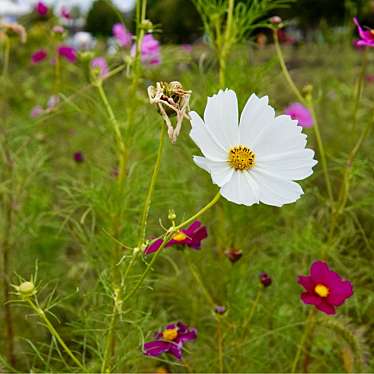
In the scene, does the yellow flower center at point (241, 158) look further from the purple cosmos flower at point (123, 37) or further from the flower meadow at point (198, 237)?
the purple cosmos flower at point (123, 37)

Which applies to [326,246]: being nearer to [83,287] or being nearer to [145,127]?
[145,127]

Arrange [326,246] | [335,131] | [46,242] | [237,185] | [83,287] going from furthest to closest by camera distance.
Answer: [335,131]
[46,242]
[83,287]
[326,246]
[237,185]

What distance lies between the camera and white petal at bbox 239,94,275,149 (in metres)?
0.54

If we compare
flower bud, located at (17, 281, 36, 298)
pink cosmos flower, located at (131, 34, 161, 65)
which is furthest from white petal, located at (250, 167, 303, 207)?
pink cosmos flower, located at (131, 34, 161, 65)

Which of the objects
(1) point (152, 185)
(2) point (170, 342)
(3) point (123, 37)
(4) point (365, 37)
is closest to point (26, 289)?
(1) point (152, 185)

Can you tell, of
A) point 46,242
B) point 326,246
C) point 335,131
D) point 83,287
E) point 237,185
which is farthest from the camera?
point 335,131

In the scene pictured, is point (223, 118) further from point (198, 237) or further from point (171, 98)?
point (198, 237)

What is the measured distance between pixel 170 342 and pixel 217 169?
0.32 metres

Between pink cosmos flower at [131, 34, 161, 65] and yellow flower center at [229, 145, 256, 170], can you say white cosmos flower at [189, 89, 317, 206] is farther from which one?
pink cosmos flower at [131, 34, 161, 65]

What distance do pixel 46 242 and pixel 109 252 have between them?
44cm

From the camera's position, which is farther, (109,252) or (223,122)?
(109,252)

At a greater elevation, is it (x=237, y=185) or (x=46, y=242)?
(x=237, y=185)

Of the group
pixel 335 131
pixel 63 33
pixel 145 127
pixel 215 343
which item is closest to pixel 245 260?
pixel 215 343

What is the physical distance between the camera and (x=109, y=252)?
100 centimetres
